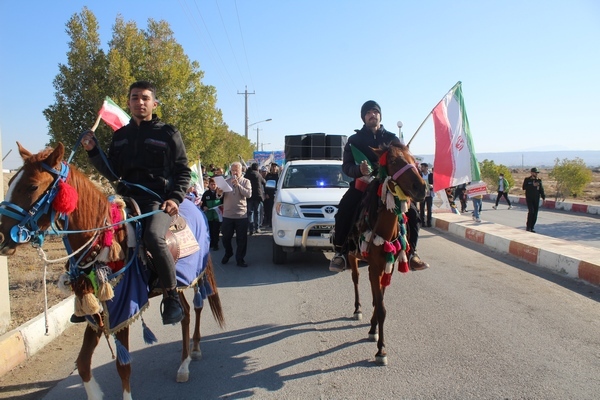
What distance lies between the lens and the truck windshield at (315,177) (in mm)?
9719

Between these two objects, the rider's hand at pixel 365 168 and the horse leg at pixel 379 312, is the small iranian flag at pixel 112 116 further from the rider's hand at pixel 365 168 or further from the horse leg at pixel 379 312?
the horse leg at pixel 379 312

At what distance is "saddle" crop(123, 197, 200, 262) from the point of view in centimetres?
362

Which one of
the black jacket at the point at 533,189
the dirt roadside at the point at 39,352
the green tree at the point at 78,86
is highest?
the green tree at the point at 78,86

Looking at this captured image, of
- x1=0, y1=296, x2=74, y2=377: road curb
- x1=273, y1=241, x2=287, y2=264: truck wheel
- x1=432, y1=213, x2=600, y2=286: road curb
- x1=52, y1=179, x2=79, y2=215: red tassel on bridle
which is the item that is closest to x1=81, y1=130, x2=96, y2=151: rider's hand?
x1=52, y1=179, x2=79, y2=215: red tassel on bridle

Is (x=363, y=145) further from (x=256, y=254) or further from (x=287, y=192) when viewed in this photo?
(x=256, y=254)

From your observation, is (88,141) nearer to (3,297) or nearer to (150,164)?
(150,164)

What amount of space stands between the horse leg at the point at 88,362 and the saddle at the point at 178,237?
883mm

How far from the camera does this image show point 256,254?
10211 mm

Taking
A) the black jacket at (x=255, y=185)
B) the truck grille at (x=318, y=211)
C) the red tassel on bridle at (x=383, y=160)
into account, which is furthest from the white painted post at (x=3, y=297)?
the black jacket at (x=255, y=185)

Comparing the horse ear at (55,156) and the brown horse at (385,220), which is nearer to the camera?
the horse ear at (55,156)

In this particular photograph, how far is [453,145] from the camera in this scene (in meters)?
6.64

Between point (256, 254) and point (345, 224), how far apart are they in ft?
16.9

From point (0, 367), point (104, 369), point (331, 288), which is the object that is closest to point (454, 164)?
point (331, 288)

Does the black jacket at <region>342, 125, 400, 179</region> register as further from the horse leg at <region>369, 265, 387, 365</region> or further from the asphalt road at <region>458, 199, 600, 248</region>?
the asphalt road at <region>458, 199, 600, 248</region>
